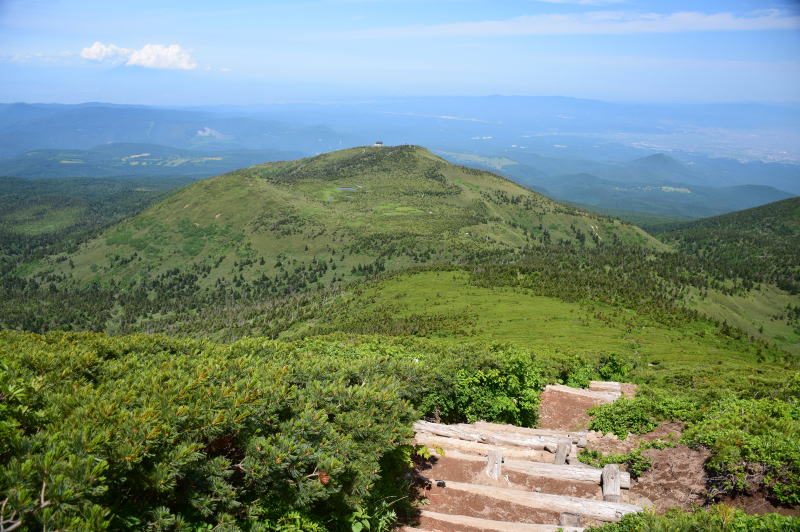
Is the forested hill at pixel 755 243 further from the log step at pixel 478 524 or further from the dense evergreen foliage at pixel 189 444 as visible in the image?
the dense evergreen foliage at pixel 189 444

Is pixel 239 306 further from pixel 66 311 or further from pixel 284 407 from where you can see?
pixel 284 407

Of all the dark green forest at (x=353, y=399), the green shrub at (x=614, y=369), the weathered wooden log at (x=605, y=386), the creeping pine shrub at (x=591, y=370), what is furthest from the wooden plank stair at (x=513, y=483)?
the green shrub at (x=614, y=369)

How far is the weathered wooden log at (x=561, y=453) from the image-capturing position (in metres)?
10.9

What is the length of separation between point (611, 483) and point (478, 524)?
342 centimetres

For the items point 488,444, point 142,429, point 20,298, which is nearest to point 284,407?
point 142,429

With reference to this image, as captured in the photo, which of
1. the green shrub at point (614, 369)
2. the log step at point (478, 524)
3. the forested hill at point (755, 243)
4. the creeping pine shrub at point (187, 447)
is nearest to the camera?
the creeping pine shrub at point (187, 447)

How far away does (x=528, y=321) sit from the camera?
49.9m

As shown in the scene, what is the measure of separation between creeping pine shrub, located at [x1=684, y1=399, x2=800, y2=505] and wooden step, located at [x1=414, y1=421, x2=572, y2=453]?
3363mm

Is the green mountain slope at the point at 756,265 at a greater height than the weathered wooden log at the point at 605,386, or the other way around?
the weathered wooden log at the point at 605,386

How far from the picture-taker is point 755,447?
9070 mm

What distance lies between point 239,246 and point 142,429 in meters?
163

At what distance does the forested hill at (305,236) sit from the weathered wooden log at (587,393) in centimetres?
10244

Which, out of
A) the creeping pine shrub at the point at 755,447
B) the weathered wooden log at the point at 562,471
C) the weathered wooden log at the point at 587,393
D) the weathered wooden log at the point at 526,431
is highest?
the creeping pine shrub at the point at 755,447

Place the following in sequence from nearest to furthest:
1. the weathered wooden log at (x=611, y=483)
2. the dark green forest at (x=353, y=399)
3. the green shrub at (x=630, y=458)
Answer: the dark green forest at (x=353, y=399), the weathered wooden log at (x=611, y=483), the green shrub at (x=630, y=458)
